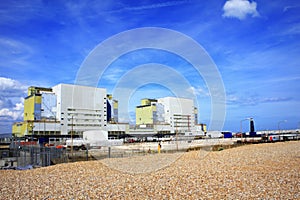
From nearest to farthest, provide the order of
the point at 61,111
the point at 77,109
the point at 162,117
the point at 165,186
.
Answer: the point at 165,186, the point at 61,111, the point at 77,109, the point at 162,117

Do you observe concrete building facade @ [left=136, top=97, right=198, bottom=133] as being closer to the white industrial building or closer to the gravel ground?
the white industrial building

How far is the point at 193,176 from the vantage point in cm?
1202

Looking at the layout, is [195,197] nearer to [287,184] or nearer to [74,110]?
[287,184]

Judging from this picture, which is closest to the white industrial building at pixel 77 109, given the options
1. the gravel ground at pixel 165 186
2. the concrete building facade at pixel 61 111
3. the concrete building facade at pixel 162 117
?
the concrete building facade at pixel 61 111

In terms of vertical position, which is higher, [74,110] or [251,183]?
[74,110]

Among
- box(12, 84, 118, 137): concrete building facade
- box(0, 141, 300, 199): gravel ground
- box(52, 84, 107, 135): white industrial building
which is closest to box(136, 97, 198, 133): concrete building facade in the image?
box(52, 84, 107, 135): white industrial building

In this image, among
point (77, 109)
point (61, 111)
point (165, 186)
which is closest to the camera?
point (165, 186)

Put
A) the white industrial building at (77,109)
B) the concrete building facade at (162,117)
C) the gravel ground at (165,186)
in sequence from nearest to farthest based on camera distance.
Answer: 1. the gravel ground at (165,186)
2. the white industrial building at (77,109)
3. the concrete building facade at (162,117)

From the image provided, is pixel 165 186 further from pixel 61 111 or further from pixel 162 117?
pixel 162 117

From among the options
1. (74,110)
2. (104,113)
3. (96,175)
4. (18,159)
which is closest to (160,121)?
(104,113)

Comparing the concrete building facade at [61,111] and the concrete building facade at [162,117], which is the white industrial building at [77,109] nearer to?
the concrete building facade at [61,111]

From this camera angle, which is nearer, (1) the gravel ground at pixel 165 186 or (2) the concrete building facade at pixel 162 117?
(1) the gravel ground at pixel 165 186

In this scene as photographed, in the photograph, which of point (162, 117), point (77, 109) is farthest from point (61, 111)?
point (162, 117)

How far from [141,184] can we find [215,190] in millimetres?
2919
